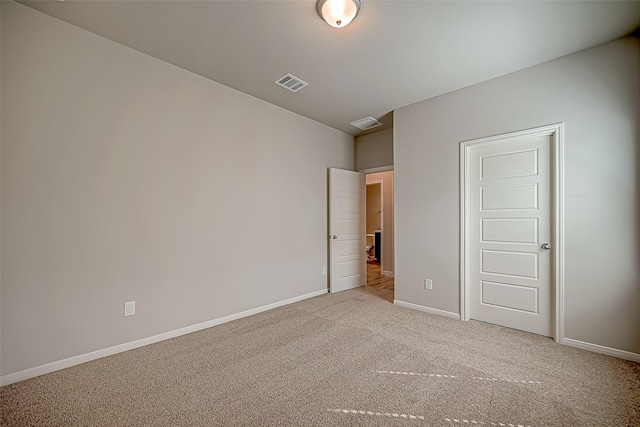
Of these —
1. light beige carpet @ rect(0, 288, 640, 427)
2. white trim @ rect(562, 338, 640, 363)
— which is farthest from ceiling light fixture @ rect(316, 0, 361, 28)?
white trim @ rect(562, 338, 640, 363)

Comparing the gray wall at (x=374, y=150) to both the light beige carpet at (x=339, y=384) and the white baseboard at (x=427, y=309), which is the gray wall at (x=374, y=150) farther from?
the light beige carpet at (x=339, y=384)

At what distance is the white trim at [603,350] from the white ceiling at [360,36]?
276 centimetres

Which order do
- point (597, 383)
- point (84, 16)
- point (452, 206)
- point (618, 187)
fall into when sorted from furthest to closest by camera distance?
point (452, 206) < point (618, 187) < point (84, 16) < point (597, 383)

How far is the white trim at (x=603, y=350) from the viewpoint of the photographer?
7.41 ft

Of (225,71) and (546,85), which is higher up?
(225,71)

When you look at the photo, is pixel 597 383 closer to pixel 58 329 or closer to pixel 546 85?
pixel 546 85

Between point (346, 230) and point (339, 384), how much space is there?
297 cm

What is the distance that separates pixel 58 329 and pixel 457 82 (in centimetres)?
456

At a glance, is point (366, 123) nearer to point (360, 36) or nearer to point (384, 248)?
point (360, 36)

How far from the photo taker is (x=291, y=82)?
3133 mm

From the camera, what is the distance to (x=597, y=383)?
1965 mm

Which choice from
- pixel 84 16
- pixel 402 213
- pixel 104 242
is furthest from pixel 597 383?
pixel 84 16

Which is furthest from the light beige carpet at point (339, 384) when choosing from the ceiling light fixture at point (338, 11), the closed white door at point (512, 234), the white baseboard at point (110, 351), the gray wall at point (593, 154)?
the ceiling light fixture at point (338, 11)

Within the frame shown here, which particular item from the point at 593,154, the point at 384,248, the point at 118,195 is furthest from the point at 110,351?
the point at 384,248
